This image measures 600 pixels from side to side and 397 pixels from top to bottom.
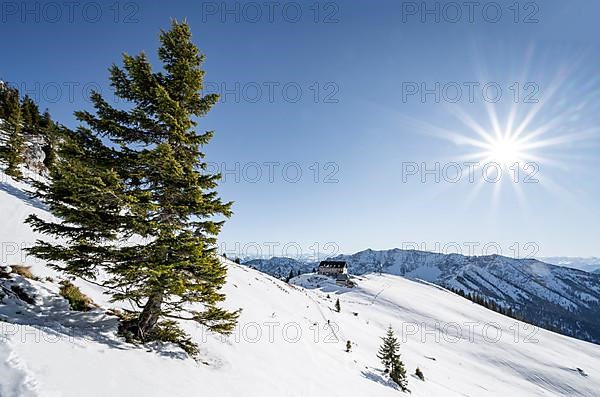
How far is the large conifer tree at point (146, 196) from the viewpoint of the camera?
9539 mm

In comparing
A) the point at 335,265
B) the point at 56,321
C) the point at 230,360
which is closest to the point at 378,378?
the point at 230,360

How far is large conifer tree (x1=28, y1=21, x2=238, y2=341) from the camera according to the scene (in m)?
9.54

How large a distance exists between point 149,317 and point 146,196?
4.95 m

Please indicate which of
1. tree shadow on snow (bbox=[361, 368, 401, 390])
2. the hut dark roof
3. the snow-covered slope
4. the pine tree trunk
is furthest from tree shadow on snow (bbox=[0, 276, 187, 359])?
the hut dark roof

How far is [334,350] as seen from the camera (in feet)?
84.2

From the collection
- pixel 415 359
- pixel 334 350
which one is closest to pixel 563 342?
pixel 415 359

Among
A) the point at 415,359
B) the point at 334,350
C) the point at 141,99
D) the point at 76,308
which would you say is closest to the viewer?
the point at 141,99

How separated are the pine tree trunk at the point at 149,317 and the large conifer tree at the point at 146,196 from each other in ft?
0.12

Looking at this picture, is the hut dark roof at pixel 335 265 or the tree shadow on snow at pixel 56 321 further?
the hut dark roof at pixel 335 265

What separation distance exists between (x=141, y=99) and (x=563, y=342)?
4092 inches

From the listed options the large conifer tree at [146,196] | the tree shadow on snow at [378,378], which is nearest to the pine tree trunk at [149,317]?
the large conifer tree at [146,196]

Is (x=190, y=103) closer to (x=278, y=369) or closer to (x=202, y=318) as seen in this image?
(x=202, y=318)

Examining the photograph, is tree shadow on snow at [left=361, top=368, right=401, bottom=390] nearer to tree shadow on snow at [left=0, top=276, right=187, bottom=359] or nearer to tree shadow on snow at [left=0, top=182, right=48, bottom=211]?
tree shadow on snow at [left=0, top=276, right=187, bottom=359]

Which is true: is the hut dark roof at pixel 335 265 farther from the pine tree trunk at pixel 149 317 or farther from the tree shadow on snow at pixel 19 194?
the pine tree trunk at pixel 149 317
